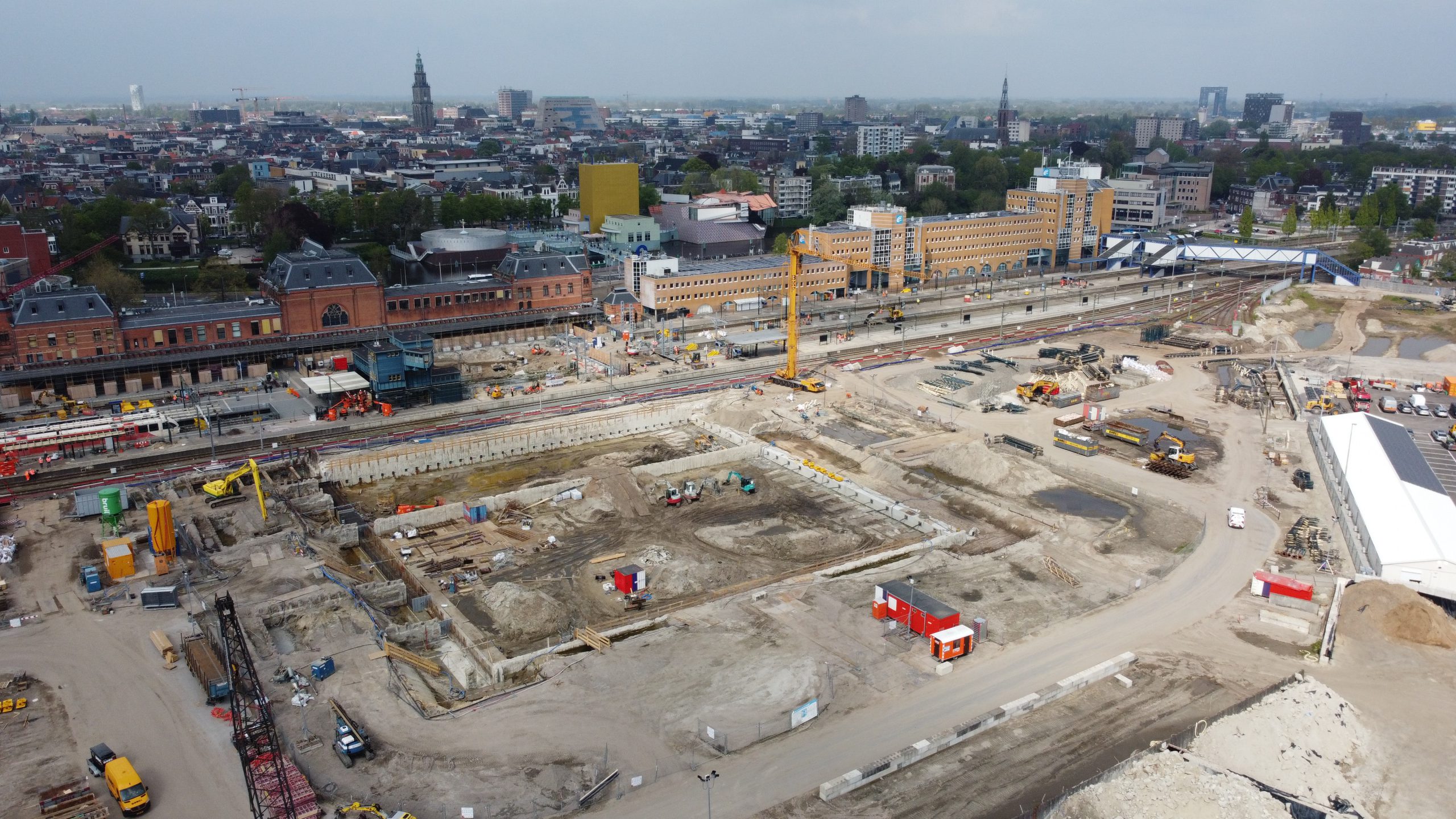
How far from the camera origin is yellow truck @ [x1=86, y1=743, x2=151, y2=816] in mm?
24703

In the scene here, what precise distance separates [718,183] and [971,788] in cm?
13093

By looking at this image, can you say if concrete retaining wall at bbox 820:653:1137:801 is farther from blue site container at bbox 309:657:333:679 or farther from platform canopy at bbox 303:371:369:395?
platform canopy at bbox 303:371:369:395

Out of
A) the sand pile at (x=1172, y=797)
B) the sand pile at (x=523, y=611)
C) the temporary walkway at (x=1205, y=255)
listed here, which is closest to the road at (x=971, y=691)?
the sand pile at (x=1172, y=797)

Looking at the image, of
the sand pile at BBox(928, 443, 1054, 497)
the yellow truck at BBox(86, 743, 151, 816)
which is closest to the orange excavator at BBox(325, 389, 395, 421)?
the sand pile at BBox(928, 443, 1054, 497)

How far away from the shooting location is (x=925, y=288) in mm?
100312

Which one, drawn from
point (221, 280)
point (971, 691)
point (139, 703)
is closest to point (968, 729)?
point (971, 691)

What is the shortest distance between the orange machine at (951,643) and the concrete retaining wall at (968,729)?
2.77 m

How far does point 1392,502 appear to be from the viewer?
4212 cm

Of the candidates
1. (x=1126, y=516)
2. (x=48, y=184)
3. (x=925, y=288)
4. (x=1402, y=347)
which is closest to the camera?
(x=1126, y=516)

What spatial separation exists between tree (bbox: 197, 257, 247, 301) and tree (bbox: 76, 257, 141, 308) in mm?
4948

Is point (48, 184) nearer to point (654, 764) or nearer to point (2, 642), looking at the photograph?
point (2, 642)

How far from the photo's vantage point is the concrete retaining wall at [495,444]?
1989 inches

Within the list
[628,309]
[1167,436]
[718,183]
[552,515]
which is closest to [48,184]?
[718,183]

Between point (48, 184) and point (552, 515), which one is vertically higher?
point (48, 184)
